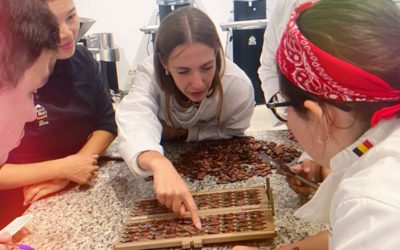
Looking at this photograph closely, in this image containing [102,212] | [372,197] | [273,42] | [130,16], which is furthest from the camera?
[130,16]

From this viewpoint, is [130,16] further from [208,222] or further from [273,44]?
[208,222]

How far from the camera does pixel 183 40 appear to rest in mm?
1377

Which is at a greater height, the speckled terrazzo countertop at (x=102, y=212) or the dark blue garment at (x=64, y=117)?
the dark blue garment at (x=64, y=117)

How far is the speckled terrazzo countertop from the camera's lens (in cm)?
99

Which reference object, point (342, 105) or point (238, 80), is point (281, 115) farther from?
point (238, 80)

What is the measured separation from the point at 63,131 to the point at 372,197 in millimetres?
1165

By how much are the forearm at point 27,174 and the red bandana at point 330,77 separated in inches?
34.0

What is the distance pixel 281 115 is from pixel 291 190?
0.33 m

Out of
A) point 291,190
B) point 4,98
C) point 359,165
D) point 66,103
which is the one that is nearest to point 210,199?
point 291,190

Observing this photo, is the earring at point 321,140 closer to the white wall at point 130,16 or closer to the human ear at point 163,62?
the human ear at point 163,62

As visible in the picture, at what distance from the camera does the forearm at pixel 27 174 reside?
1.29 metres

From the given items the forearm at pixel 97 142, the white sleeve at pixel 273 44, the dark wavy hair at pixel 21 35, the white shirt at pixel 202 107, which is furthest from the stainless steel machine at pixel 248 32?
the dark wavy hair at pixel 21 35

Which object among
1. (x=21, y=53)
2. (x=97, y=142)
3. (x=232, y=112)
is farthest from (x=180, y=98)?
(x=21, y=53)

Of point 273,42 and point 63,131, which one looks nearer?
point 63,131
